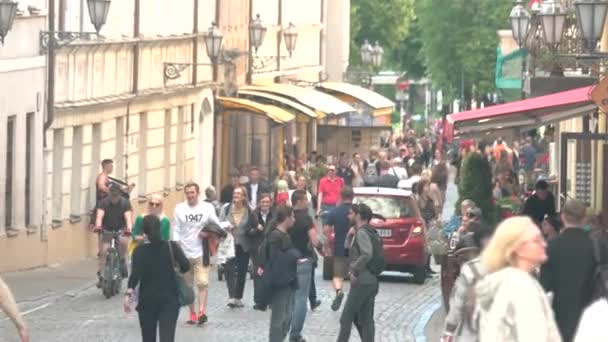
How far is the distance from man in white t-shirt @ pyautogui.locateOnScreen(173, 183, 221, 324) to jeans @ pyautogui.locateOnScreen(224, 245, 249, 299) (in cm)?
206

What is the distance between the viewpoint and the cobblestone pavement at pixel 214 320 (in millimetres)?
21266

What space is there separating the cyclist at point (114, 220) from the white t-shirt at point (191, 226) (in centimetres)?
448

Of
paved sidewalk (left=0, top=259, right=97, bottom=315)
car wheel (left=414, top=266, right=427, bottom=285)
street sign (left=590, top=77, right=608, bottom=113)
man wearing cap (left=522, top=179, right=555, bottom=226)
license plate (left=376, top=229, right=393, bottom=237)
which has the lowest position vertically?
paved sidewalk (left=0, top=259, right=97, bottom=315)

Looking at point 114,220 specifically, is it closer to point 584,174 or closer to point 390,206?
point 390,206

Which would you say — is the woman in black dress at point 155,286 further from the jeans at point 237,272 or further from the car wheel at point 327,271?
the car wheel at point 327,271

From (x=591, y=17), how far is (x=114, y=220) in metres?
7.63

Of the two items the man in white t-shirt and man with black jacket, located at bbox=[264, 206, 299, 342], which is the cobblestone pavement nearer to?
the man in white t-shirt

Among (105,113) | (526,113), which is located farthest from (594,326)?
(105,113)

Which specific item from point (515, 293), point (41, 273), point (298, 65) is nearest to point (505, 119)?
point (41, 273)

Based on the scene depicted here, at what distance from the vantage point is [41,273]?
31.5 m

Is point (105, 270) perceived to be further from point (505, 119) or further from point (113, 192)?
point (505, 119)

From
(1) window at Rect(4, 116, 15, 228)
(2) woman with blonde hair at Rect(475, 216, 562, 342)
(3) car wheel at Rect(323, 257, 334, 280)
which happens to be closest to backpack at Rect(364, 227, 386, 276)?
(2) woman with blonde hair at Rect(475, 216, 562, 342)

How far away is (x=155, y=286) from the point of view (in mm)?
16719

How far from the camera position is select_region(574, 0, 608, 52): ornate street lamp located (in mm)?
22297
